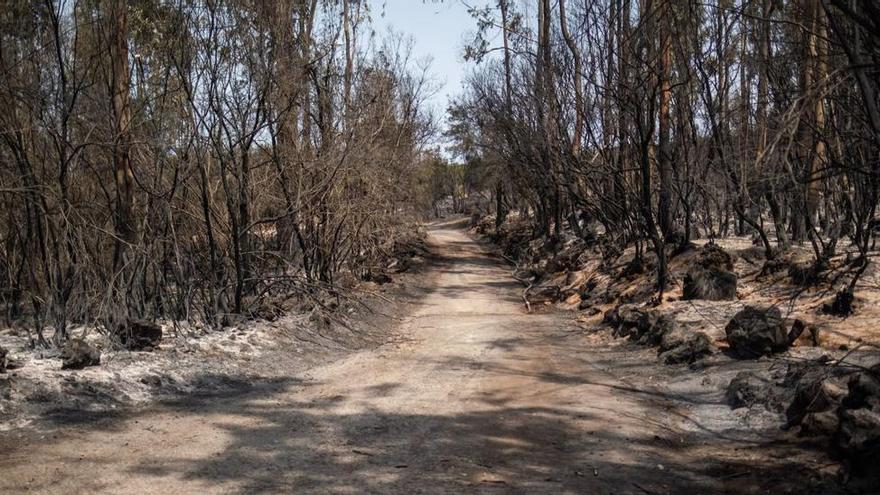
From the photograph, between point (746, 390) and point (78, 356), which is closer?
point (746, 390)

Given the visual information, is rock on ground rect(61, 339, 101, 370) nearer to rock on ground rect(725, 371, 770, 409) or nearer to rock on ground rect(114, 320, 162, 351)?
rock on ground rect(114, 320, 162, 351)

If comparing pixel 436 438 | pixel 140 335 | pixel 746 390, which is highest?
pixel 140 335

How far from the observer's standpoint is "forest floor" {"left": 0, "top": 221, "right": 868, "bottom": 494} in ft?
17.5

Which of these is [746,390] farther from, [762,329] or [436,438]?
[436,438]

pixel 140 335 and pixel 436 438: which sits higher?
pixel 140 335

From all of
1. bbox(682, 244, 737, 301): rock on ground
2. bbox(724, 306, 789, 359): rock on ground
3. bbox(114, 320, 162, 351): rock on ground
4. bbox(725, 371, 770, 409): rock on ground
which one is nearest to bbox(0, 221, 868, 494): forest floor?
bbox(725, 371, 770, 409): rock on ground

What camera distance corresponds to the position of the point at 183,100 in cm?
1125

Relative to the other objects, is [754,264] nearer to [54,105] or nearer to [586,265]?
[586,265]

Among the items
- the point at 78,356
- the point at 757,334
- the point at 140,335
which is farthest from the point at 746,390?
the point at 140,335

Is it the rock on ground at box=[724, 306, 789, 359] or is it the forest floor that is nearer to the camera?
the forest floor

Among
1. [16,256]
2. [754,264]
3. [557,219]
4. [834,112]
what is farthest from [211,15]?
[557,219]

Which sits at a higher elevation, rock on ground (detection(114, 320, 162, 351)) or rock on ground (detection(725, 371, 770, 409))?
rock on ground (detection(114, 320, 162, 351))

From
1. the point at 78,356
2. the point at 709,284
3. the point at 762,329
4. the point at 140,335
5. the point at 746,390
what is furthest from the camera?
the point at 709,284

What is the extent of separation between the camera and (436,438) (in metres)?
6.53
